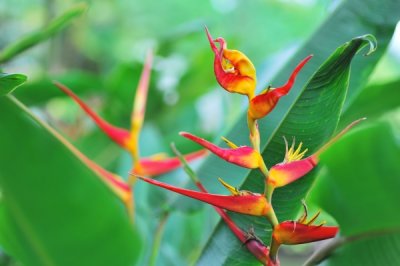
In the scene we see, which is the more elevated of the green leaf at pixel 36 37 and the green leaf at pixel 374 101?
the green leaf at pixel 374 101

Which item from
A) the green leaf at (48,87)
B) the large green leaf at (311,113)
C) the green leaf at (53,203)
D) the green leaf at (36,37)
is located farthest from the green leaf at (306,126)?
the green leaf at (48,87)

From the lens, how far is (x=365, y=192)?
1.50 feet

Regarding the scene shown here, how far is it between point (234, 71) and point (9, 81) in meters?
0.14

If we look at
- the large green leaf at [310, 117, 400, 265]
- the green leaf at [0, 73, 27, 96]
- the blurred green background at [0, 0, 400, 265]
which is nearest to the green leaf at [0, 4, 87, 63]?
the blurred green background at [0, 0, 400, 265]

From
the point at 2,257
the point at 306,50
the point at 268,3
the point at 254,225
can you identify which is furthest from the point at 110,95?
the point at 268,3

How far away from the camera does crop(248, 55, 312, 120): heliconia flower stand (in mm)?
331

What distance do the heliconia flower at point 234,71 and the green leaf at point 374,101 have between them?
0.28m

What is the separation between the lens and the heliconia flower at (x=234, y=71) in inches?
13.0

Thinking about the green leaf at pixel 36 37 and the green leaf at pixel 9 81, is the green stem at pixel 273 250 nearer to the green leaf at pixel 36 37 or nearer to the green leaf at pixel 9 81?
the green leaf at pixel 9 81

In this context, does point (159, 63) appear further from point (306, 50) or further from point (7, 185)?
point (7, 185)

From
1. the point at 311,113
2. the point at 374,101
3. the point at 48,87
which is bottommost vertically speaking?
the point at 311,113

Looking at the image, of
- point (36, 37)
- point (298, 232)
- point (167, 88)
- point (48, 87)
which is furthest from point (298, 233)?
point (167, 88)

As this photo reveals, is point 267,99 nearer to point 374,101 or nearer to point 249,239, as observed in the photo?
point 249,239

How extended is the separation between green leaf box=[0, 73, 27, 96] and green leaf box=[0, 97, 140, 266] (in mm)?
32
